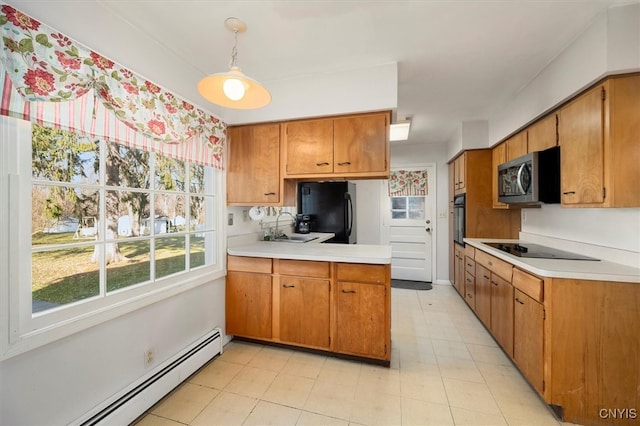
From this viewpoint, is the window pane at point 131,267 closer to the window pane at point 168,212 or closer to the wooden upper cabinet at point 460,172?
the window pane at point 168,212

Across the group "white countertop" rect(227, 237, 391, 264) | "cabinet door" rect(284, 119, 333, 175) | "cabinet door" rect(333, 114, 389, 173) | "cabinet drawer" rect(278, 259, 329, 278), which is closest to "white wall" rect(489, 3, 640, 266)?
"cabinet door" rect(333, 114, 389, 173)

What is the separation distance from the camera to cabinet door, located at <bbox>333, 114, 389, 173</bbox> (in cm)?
221

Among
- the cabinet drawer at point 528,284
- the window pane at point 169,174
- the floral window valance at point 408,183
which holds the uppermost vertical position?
the floral window valance at point 408,183

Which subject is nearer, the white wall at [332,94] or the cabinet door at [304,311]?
the white wall at [332,94]

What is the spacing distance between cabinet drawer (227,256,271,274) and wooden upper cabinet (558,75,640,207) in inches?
94.0

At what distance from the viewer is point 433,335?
274 cm

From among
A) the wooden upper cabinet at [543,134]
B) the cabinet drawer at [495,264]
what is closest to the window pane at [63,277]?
the cabinet drawer at [495,264]

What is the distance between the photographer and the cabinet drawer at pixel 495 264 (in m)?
2.22

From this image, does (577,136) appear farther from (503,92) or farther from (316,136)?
(316,136)

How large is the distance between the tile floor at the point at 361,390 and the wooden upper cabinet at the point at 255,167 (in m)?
1.39

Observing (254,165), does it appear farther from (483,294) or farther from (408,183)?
(408,183)

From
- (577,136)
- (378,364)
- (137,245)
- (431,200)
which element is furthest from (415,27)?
(431,200)

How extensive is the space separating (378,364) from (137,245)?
2.01m

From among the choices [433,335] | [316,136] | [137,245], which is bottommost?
[433,335]
